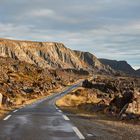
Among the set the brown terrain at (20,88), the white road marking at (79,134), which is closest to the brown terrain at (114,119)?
the white road marking at (79,134)

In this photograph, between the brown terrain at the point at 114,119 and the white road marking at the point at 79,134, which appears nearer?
the white road marking at the point at 79,134

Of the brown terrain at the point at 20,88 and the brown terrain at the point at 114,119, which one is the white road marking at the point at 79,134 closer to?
the brown terrain at the point at 114,119

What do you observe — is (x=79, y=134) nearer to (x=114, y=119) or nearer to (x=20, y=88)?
(x=114, y=119)

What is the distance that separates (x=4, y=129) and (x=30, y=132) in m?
1.50

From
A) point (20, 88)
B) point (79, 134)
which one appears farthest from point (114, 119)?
point (20, 88)

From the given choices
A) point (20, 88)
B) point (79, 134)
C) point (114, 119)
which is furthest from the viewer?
point (20, 88)

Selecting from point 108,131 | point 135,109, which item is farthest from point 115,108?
point 108,131

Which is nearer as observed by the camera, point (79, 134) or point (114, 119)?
point (79, 134)

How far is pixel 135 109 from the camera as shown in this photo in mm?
27344

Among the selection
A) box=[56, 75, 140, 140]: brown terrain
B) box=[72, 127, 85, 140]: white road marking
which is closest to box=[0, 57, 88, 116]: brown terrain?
box=[56, 75, 140, 140]: brown terrain

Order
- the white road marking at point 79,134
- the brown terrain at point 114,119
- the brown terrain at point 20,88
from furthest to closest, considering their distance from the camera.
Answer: the brown terrain at point 20,88 → the brown terrain at point 114,119 → the white road marking at point 79,134

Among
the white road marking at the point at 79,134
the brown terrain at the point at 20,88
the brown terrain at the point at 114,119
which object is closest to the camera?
the white road marking at the point at 79,134

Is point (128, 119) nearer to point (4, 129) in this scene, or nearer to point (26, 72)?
point (4, 129)

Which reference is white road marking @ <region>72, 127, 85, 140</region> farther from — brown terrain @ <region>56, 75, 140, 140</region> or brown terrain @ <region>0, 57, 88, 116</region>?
brown terrain @ <region>0, 57, 88, 116</region>
